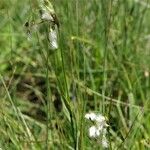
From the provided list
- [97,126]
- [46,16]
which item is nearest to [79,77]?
[97,126]

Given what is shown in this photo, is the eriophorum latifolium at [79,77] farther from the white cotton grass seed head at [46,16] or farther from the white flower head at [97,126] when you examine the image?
the white cotton grass seed head at [46,16]

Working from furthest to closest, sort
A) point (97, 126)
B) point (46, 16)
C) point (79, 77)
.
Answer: point (79, 77) → point (97, 126) → point (46, 16)

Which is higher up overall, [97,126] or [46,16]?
[46,16]

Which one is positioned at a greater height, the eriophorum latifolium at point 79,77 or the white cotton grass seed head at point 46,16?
Answer: the white cotton grass seed head at point 46,16

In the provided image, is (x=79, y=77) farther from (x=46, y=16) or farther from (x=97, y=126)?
(x=46, y=16)

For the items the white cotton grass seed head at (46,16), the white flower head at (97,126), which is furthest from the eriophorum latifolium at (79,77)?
the white cotton grass seed head at (46,16)

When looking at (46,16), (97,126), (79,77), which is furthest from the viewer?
(79,77)

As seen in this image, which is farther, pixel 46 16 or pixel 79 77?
pixel 79 77

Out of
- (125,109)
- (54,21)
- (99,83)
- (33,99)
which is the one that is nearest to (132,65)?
(99,83)
